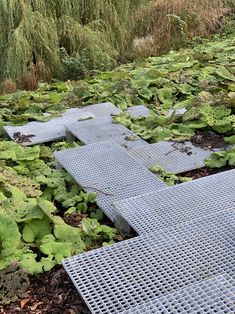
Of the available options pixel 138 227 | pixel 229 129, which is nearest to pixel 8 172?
pixel 138 227

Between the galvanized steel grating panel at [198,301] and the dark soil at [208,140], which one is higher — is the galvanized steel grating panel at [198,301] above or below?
above

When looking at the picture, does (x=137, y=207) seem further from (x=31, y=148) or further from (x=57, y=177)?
(x=31, y=148)

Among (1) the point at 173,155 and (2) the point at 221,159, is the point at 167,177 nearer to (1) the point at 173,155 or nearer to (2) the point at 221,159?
(1) the point at 173,155

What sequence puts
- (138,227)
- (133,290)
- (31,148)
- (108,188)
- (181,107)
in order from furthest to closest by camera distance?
(181,107) < (31,148) < (108,188) < (138,227) < (133,290)

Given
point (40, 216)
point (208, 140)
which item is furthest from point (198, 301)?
point (208, 140)

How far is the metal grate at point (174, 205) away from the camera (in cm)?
236

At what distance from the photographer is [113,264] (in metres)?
2.03

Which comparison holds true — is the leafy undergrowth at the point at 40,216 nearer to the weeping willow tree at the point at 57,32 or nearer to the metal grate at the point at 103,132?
the metal grate at the point at 103,132

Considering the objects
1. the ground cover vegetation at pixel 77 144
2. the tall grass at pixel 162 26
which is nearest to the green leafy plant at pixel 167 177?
the ground cover vegetation at pixel 77 144

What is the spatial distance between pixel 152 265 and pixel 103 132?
1.81 m

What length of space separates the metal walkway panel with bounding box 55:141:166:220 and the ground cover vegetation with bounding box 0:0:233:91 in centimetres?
333

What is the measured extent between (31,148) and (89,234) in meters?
1.15

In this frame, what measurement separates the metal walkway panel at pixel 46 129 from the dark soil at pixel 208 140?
38.9 inches

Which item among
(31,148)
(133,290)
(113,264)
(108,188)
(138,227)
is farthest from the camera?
(31,148)
